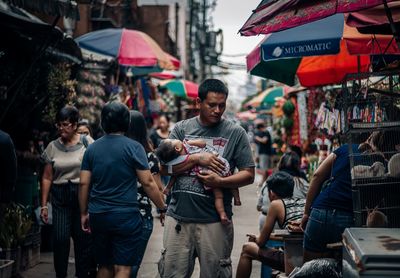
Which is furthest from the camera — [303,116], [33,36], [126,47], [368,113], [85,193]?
[303,116]

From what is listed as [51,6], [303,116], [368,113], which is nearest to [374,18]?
[368,113]

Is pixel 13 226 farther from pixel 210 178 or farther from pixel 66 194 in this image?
pixel 210 178

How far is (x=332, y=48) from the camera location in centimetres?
798

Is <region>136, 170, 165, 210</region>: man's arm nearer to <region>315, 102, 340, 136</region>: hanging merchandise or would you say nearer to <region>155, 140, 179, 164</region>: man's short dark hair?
<region>155, 140, 179, 164</region>: man's short dark hair

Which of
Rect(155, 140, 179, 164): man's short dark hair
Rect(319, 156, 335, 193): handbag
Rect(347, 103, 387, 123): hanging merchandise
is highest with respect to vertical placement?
Rect(347, 103, 387, 123): hanging merchandise

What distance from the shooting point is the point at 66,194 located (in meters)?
7.74

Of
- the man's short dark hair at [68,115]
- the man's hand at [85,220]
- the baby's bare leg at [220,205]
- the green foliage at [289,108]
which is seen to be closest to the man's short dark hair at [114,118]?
the man's hand at [85,220]

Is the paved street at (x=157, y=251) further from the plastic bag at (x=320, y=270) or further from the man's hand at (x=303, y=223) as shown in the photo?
the plastic bag at (x=320, y=270)

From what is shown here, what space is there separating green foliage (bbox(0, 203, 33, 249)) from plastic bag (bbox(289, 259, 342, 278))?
401cm

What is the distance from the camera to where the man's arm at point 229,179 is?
5.70 meters

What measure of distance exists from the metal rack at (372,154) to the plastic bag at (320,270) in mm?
357

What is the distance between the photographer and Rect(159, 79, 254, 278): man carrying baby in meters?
5.75

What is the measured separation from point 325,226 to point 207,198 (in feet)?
3.10

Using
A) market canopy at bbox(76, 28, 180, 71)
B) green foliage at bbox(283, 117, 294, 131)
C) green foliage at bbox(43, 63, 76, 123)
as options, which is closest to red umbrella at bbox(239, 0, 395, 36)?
green foliage at bbox(43, 63, 76, 123)
